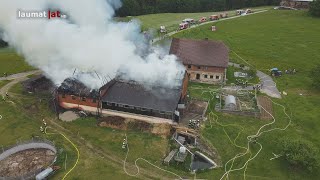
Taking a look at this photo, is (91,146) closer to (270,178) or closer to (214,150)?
(214,150)

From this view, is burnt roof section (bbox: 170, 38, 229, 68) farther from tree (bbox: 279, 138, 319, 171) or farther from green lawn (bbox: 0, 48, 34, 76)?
green lawn (bbox: 0, 48, 34, 76)

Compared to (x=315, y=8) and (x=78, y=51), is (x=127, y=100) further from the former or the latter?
(x=315, y=8)

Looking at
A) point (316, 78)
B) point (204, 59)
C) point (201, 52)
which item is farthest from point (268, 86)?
point (201, 52)

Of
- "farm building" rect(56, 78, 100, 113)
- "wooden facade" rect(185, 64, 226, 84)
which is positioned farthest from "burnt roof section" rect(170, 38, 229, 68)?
"farm building" rect(56, 78, 100, 113)

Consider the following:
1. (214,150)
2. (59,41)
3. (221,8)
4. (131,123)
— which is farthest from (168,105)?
(221,8)

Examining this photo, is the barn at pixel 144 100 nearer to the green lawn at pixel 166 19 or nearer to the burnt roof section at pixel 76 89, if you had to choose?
the burnt roof section at pixel 76 89
